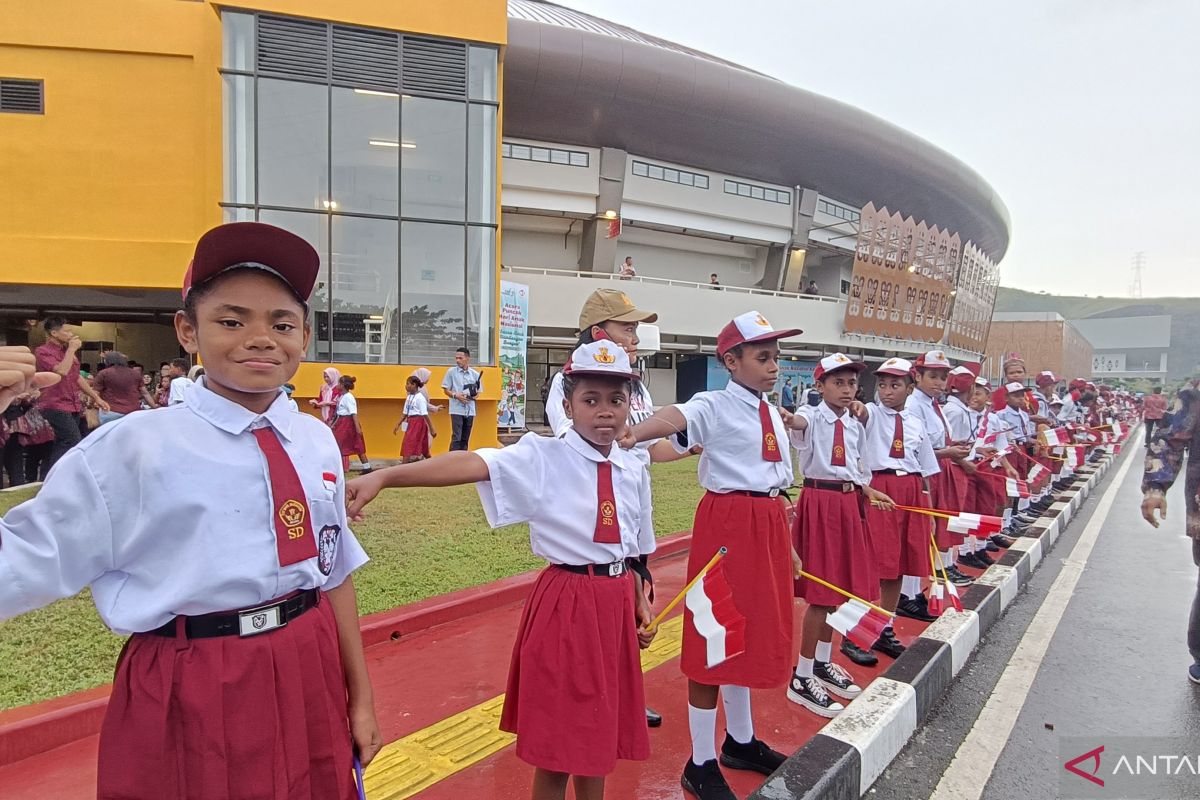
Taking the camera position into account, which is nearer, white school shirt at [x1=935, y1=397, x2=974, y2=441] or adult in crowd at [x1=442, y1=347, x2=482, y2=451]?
white school shirt at [x1=935, y1=397, x2=974, y2=441]

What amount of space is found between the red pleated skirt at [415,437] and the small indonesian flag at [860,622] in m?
8.59

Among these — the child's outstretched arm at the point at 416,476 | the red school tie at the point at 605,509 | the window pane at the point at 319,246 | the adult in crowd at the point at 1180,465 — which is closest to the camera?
the child's outstretched arm at the point at 416,476

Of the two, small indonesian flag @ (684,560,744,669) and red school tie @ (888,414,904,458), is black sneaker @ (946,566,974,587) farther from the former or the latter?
small indonesian flag @ (684,560,744,669)

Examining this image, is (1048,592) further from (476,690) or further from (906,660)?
(476,690)

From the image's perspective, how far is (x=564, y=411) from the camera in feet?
10.1

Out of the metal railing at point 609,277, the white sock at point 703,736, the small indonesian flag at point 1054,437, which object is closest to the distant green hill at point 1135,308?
the metal railing at point 609,277

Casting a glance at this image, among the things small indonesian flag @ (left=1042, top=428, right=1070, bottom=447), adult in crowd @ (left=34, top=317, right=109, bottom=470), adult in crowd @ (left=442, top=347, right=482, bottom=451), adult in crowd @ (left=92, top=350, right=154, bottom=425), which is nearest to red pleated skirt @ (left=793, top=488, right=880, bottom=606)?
small indonesian flag @ (left=1042, top=428, right=1070, bottom=447)

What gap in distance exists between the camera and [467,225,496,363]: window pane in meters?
12.7

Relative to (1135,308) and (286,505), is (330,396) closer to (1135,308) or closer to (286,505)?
(286,505)

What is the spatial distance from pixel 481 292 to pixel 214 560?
11.7m

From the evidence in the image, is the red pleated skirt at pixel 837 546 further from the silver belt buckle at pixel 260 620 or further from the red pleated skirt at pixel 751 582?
the silver belt buckle at pixel 260 620

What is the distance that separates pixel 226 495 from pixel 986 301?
41387mm

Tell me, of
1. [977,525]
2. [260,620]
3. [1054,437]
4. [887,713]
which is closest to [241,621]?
[260,620]

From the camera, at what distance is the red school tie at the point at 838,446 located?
3.73 meters
